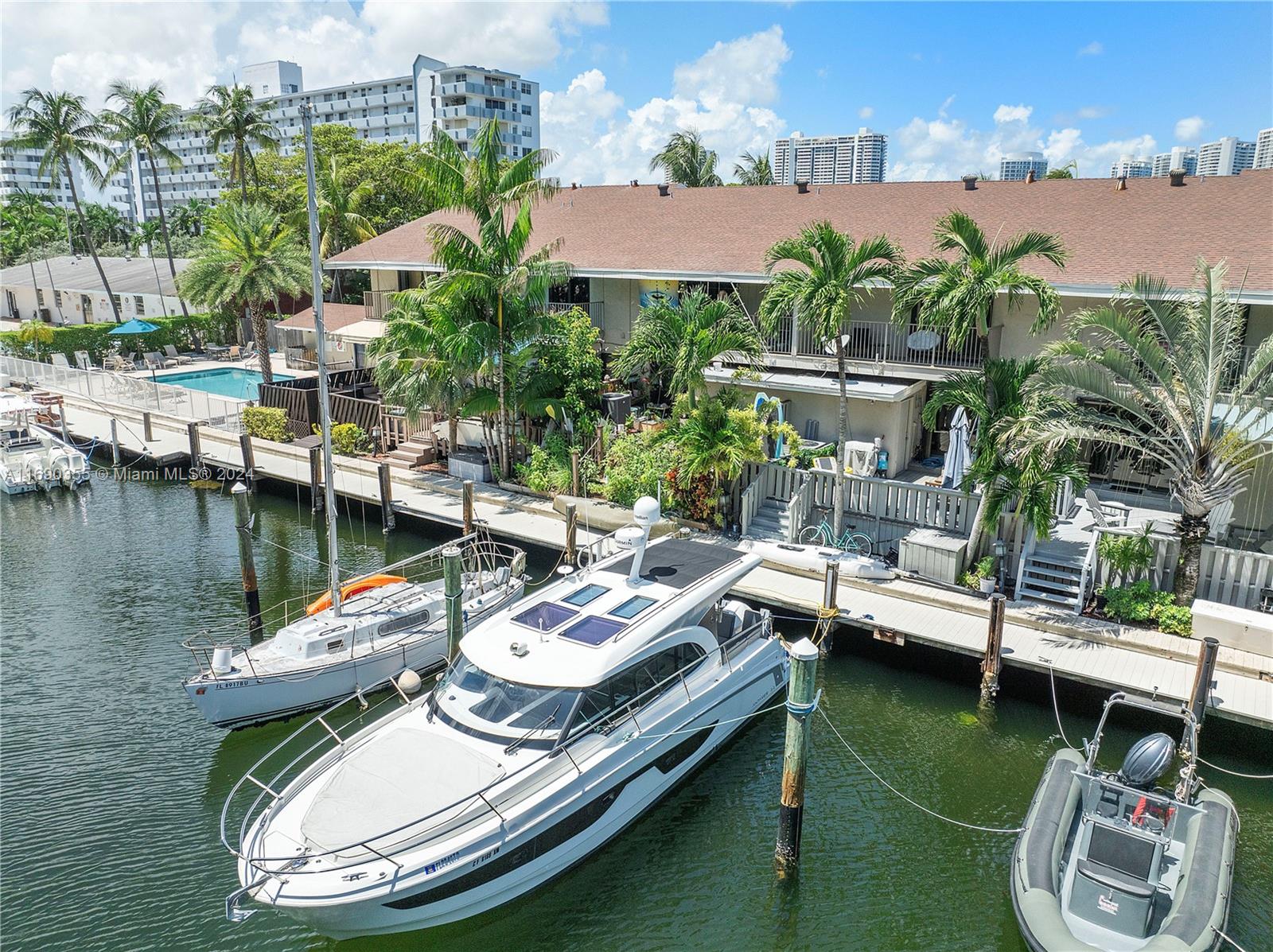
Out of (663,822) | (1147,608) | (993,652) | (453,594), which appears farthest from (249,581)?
(1147,608)

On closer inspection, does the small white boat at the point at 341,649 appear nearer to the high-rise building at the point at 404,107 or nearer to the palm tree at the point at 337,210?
the palm tree at the point at 337,210

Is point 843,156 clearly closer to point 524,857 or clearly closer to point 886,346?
point 886,346

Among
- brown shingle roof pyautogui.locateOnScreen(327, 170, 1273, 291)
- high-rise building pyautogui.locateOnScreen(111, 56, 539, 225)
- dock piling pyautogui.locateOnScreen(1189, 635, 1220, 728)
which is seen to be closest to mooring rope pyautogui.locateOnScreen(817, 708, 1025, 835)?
dock piling pyautogui.locateOnScreen(1189, 635, 1220, 728)

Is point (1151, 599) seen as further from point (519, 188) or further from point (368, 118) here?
point (368, 118)

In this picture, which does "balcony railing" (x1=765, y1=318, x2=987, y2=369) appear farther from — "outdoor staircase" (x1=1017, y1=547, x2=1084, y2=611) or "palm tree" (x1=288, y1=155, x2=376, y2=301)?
"palm tree" (x1=288, y1=155, x2=376, y2=301)

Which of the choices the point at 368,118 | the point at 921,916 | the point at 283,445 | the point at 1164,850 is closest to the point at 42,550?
the point at 283,445

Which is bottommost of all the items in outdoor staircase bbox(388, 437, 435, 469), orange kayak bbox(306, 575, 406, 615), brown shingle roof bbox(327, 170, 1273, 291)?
orange kayak bbox(306, 575, 406, 615)
